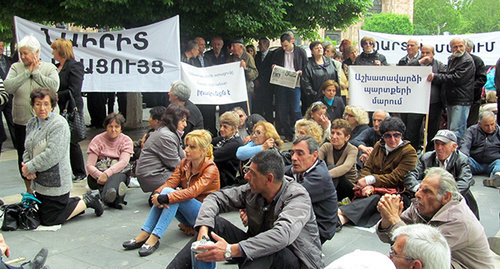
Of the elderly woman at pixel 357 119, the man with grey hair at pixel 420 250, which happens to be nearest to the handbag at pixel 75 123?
the elderly woman at pixel 357 119

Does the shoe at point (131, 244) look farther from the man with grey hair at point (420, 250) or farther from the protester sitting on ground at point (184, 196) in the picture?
the man with grey hair at point (420, 250)

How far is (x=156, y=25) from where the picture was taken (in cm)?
884

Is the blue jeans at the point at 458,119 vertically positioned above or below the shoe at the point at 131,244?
A: above

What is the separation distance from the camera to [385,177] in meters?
6.01

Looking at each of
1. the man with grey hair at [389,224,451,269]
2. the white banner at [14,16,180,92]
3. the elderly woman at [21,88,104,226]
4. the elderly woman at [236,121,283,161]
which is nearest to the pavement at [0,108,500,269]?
the elderly woman at [21,88,104,226]

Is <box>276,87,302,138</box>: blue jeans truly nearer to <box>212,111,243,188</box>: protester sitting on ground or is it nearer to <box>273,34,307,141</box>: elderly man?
<box>273,34,307,141</box>: elderly man

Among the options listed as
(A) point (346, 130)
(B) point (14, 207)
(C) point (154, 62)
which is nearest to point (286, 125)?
(C) point (154, 62)

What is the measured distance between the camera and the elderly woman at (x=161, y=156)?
6.15 m

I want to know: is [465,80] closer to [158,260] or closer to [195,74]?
[195,74]

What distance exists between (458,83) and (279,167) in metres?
5.97

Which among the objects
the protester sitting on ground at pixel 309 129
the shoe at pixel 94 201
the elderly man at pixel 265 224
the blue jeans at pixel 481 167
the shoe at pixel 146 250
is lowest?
the blue jeans at pixel 481 167

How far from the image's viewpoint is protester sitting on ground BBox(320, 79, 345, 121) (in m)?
8.84

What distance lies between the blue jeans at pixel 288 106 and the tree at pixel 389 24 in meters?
58.6

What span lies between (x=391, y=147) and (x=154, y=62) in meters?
4.41
